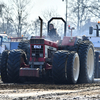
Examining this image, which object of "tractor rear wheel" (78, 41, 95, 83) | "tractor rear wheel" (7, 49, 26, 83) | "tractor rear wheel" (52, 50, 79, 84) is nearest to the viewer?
"tractor rear wheel" (52, 50, 79, 84)

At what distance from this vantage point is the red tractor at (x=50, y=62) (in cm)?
1063

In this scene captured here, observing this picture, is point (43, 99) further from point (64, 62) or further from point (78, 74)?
point (78, 74)

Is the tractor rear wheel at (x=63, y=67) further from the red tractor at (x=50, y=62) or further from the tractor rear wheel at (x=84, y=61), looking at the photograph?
the tractor rear wheel at (x=84, y=61)

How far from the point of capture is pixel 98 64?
14156mm

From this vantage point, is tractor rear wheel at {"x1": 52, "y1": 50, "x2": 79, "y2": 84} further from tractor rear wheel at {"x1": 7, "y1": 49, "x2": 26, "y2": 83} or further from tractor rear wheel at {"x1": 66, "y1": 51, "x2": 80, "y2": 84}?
tractor rear wheel at {"x1": 7, "y1": 49, "x2": 26, "y2": 83}

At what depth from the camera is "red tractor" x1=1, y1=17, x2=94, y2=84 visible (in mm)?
10633

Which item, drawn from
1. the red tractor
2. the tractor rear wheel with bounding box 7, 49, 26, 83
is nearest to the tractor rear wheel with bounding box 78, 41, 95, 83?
the red tractor

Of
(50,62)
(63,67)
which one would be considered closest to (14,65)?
(50,62)

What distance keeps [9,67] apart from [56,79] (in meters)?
1.69

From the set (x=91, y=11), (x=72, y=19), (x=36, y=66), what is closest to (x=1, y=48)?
Result: (x=36, y=66)

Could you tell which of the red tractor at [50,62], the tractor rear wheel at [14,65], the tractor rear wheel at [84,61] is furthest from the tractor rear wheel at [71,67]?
the tractor rear wheel at [14,65]

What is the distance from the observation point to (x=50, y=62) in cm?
1146

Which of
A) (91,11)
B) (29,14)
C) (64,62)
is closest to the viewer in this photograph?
(64,62)

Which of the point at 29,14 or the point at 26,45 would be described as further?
the point at 29,14
